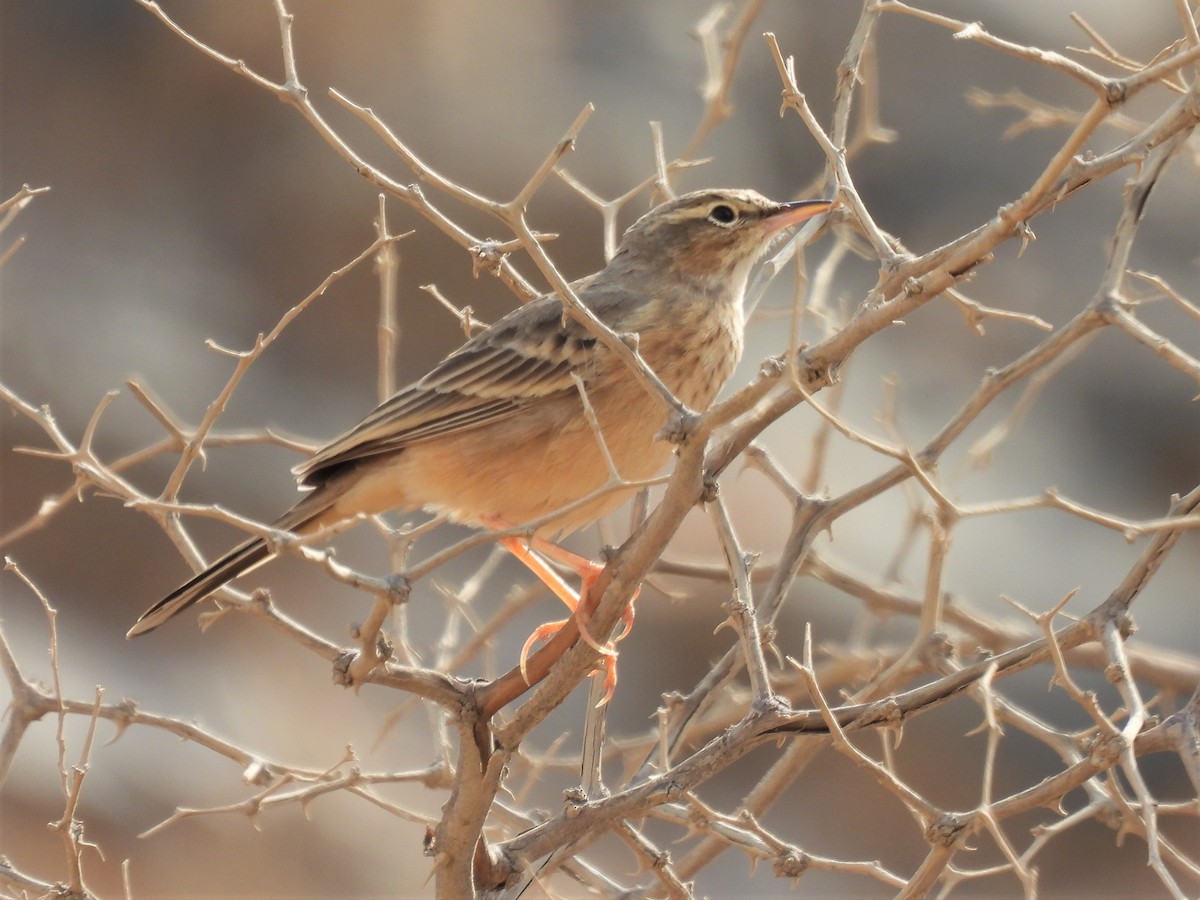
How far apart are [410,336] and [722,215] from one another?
7161mm

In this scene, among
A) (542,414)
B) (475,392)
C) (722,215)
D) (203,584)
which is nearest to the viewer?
(203,584)

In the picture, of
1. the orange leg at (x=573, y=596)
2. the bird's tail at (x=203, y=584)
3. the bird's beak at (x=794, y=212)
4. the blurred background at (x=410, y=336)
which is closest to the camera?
the orange leg at (x=573, y=596)

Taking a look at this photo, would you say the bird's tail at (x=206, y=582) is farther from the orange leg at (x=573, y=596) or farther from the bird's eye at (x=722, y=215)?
the bird's eye at (x=722, y=215)

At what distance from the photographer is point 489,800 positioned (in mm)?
3518

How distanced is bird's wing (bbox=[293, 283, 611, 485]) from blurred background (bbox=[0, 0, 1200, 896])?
458 centimetres

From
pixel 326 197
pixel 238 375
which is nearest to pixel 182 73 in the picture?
pixel 326 197

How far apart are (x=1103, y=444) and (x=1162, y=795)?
3.02 metres

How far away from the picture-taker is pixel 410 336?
12.3m

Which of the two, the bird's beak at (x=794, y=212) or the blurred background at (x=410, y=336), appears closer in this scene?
the bird's beak at (x=794, y=212)

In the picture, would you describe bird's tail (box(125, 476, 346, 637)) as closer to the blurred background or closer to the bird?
the bird

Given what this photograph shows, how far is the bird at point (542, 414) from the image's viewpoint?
4.88 m

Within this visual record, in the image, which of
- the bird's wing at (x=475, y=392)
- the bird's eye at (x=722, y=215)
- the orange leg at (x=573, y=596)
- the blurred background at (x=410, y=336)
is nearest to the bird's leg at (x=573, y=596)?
the orange leg at (x=573, y=596)

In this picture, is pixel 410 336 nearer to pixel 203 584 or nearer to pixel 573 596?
pixel 573 596

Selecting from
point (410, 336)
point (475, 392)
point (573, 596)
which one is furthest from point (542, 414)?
point (410, 336)
